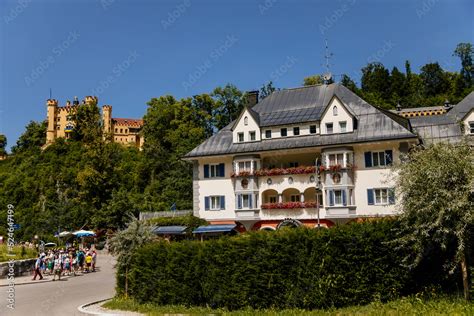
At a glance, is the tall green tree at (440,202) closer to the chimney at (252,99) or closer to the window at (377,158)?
the window at (377,158)

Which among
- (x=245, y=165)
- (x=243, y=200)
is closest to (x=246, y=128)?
(x=245, y=165)

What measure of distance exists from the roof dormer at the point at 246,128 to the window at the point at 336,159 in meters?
7.20

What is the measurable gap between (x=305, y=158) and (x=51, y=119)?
111571 mm

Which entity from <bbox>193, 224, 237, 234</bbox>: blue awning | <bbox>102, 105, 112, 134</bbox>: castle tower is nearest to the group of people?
<bbox>193, 224, 237, 234</bbox>: blue awning

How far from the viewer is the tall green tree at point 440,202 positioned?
14.8 meters

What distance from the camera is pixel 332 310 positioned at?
16.0 meters

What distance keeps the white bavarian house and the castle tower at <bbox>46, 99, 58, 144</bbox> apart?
99405 mm

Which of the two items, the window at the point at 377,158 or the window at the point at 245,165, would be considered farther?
the window at the point at 245,165

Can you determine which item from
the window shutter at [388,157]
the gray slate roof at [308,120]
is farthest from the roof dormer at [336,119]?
the window shutter at [388,157]

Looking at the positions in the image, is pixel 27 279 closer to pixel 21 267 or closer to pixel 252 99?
pixel 21 267

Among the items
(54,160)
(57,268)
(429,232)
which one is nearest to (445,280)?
(429,232)

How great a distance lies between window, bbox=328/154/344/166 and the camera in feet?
136

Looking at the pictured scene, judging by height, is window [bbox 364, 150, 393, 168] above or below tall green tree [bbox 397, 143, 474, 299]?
above

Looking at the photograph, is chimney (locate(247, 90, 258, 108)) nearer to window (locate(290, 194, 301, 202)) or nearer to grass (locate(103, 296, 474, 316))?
window (locate(290, 194, 301, 202))
